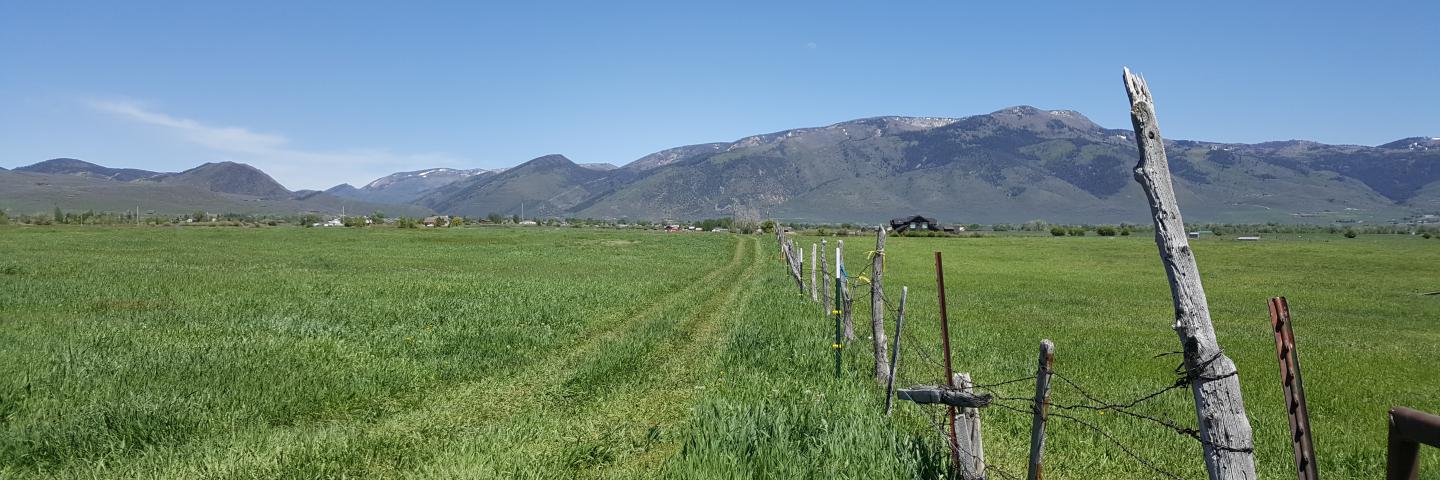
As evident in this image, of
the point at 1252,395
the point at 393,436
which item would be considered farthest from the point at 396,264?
the point at 1252,395

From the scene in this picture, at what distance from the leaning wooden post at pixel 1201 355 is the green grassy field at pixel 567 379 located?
2985 millimetres

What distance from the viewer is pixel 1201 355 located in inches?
176

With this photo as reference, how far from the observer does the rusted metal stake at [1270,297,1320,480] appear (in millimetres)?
3869

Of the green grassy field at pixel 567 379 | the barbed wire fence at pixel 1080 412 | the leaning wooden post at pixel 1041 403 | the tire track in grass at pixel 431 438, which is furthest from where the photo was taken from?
the green grassy field at pixel 567 379

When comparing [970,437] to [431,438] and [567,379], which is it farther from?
[567,379]

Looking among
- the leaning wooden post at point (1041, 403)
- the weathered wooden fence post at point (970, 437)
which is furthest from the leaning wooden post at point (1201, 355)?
the weathered wooden fence post at point (970, 437)

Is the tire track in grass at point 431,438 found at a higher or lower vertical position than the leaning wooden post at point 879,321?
lower

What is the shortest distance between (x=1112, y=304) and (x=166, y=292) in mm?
30283

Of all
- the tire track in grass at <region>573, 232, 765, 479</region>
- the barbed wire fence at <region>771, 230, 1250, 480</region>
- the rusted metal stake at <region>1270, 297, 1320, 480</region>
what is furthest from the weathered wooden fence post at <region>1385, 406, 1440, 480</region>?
the tire track in grass at <region>573, 232, 765, 479</region>

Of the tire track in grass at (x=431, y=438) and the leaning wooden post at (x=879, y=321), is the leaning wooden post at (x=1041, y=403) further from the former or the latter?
the leaning wooden post at (x=879, y=321)

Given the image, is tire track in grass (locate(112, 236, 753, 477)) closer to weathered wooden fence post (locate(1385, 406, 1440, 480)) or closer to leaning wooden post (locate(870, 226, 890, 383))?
leaning wooden post (locate(870, 226, 890, 383))

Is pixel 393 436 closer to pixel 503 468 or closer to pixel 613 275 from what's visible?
pixel 503 468

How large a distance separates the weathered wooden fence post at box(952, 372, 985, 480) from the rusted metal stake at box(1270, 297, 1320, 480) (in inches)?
106

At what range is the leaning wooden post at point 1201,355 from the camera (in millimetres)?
4465
